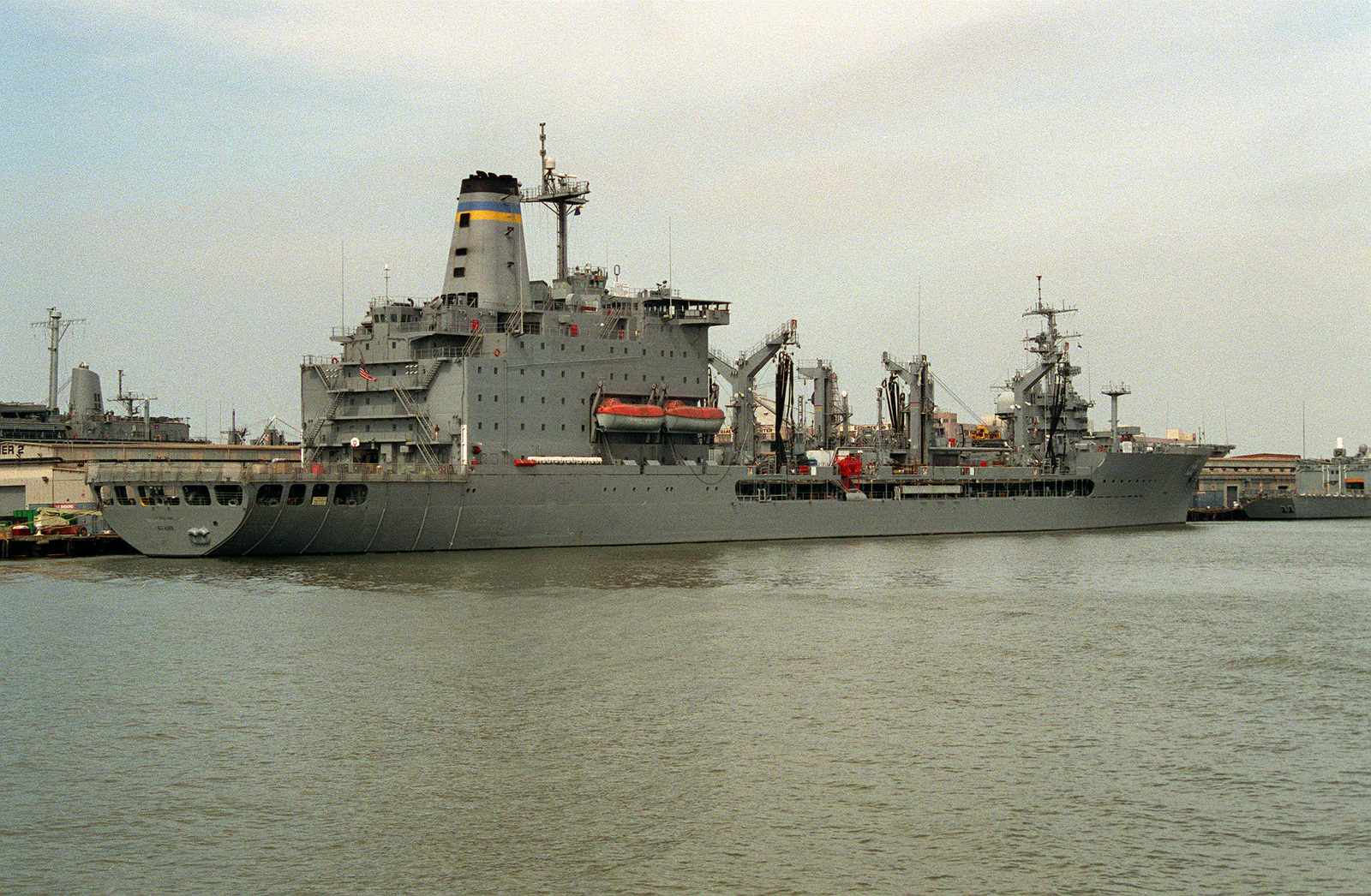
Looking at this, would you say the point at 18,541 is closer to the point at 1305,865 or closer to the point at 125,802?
the point at 125,802

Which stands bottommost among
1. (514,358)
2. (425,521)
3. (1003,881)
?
(1003,881)

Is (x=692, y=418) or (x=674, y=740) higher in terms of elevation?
(x=692, y=418)

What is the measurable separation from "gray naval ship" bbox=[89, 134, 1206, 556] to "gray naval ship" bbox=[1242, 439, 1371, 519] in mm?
37698

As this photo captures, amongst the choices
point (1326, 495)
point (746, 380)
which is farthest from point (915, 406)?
point (1326, 495)

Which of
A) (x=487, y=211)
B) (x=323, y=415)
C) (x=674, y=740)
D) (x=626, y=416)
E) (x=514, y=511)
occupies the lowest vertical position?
(x=674, y=740)

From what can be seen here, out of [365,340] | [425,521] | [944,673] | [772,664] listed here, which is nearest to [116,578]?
[425,521]

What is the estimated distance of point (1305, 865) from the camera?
484 inches

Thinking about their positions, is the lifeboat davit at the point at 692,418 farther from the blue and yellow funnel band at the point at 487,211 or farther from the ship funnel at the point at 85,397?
the ship funnel at the point at 85,397

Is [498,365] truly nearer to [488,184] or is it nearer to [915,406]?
[488,184]

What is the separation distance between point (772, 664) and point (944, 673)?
2886mm

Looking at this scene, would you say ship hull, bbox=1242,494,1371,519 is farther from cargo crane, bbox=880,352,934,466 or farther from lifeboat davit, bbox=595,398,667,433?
lifeboat davit, bbox=595,398,667,433

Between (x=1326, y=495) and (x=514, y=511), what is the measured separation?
62.0 metres

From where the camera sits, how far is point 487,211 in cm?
4100

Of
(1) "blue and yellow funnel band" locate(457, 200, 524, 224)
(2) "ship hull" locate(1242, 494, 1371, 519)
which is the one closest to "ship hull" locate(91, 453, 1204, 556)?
(1) "blue and yellow funnel band" locate(457, 200, 524, 224)
